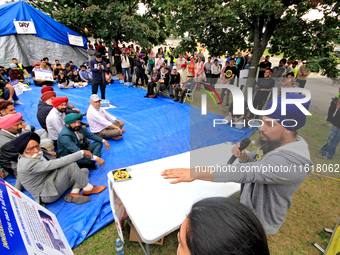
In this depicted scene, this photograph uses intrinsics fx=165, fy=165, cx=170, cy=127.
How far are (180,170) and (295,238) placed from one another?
212 cm

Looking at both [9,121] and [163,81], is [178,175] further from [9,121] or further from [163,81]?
[163,81]

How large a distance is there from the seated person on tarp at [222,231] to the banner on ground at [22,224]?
1315 mm

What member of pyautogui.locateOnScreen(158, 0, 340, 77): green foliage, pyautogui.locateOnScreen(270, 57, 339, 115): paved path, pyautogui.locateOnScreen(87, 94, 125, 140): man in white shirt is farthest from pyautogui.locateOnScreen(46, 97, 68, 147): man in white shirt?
pyautogui.locateOnScreen(270, 57, 339, 115): paved path

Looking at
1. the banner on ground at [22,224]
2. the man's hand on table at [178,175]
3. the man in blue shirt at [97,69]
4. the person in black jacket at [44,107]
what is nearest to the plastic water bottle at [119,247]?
the banner on ground at [22,224]

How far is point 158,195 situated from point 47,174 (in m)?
1.75

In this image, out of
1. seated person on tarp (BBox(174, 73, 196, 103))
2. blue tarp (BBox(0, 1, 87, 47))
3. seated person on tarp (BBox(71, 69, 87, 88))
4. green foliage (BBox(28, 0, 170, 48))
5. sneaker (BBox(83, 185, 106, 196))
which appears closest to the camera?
sneaker (BBox(83, 185, 106, 196))

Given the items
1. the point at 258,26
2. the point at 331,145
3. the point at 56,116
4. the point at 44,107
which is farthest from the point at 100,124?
the point at 258,26

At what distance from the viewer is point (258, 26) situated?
424cm

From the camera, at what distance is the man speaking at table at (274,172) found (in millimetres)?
1032

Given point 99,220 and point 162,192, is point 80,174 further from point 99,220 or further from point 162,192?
point 162,192

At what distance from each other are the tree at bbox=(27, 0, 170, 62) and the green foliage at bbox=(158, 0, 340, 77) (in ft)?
24.8

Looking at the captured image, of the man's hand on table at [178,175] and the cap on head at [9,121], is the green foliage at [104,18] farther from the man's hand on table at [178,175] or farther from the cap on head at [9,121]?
the man's hand on table at [178,175]

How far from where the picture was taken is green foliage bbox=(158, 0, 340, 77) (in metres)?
3.16

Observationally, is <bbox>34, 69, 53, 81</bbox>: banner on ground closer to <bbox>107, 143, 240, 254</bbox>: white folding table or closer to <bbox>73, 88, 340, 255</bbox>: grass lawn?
<bbox>73, 88, 340, 255</bbox>: grass lawn
